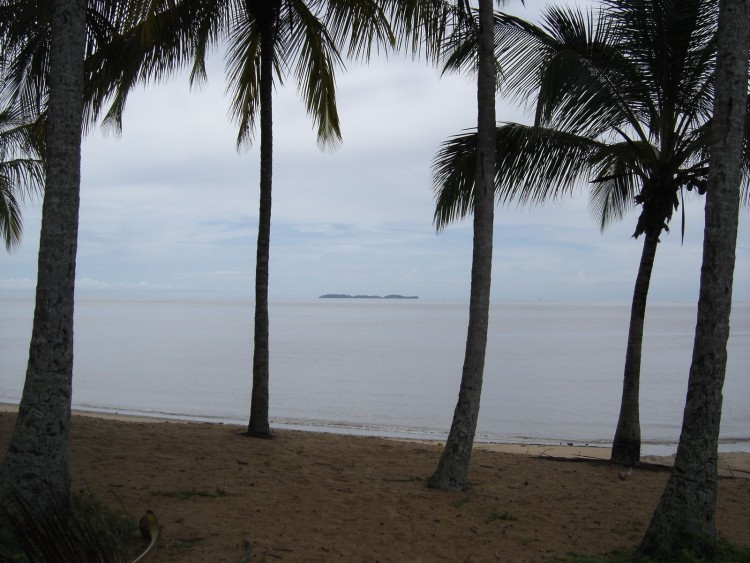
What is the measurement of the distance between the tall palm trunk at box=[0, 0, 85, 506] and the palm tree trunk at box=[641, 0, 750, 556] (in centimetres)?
444

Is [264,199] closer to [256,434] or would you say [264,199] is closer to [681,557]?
[256,434]

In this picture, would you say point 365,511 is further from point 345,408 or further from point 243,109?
point 345,408

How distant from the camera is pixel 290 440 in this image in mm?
9953

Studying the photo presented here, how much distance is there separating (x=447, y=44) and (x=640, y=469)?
231 inches

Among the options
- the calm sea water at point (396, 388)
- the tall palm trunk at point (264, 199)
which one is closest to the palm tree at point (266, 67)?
the tall palm trunk at point (264, 199)

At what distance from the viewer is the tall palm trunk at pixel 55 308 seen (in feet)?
16.9

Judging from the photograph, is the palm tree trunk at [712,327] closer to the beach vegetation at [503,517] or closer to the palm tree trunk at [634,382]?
the beach vegetation at [503,517]

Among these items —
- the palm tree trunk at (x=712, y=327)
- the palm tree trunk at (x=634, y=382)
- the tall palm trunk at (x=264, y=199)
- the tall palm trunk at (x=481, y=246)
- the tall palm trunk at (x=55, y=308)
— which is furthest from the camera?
the tall palm trunk at (x=264, y=199)

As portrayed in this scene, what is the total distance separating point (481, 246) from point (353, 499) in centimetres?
275

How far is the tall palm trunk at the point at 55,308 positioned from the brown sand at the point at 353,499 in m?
1.02

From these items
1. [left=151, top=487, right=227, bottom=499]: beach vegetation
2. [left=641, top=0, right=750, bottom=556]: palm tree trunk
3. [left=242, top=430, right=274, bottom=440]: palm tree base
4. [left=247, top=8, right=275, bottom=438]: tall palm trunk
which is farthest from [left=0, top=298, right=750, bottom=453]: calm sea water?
[left=641, top=0, right=750, bottom=556]: palm tree trunk

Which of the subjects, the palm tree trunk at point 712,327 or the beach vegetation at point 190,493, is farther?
the beach vegetation at point 190,493

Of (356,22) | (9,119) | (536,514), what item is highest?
(9,119)

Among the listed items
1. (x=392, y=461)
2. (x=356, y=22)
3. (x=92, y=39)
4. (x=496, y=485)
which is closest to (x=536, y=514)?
(x=496, y=485)
